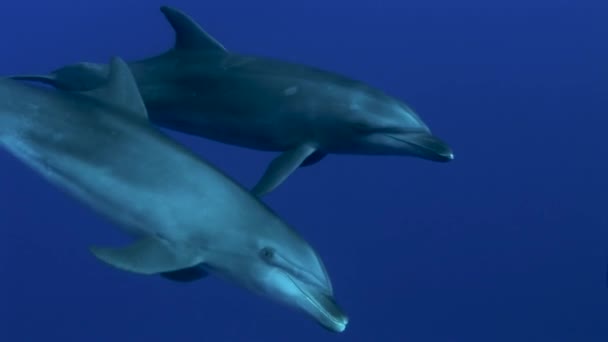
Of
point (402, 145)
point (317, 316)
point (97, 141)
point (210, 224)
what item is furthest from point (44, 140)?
point (402, 145)

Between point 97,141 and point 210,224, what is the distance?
1.23 metres

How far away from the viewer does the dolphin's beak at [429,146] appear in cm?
670

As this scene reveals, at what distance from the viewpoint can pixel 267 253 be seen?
208 inches

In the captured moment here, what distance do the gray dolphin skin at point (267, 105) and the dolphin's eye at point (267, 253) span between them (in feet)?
5.53

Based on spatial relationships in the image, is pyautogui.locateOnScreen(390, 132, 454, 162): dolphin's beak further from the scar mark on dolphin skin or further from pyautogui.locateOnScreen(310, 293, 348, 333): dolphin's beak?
pyautogui.locateOnScreen(310, 293, 348, 333): dolphin's beak

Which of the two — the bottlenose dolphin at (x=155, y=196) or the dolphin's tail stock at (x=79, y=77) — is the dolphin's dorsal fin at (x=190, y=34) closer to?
the dolphin's tail stock at (x=79, y=77)

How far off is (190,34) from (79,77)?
1.29 metres

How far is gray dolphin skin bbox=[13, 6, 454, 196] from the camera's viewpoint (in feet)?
23.5

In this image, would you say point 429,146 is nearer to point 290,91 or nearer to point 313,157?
point 313,157

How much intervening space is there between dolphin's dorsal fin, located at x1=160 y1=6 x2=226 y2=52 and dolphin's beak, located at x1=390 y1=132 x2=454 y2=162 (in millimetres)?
2235

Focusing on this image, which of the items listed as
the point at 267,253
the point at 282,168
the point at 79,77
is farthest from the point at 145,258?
the point at 79,77

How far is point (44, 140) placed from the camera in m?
6.09

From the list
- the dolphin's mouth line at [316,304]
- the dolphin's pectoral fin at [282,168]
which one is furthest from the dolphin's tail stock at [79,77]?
the dolphin's mouth line at [316,304]

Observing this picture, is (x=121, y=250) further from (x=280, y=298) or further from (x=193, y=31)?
(x=193, y=31)
